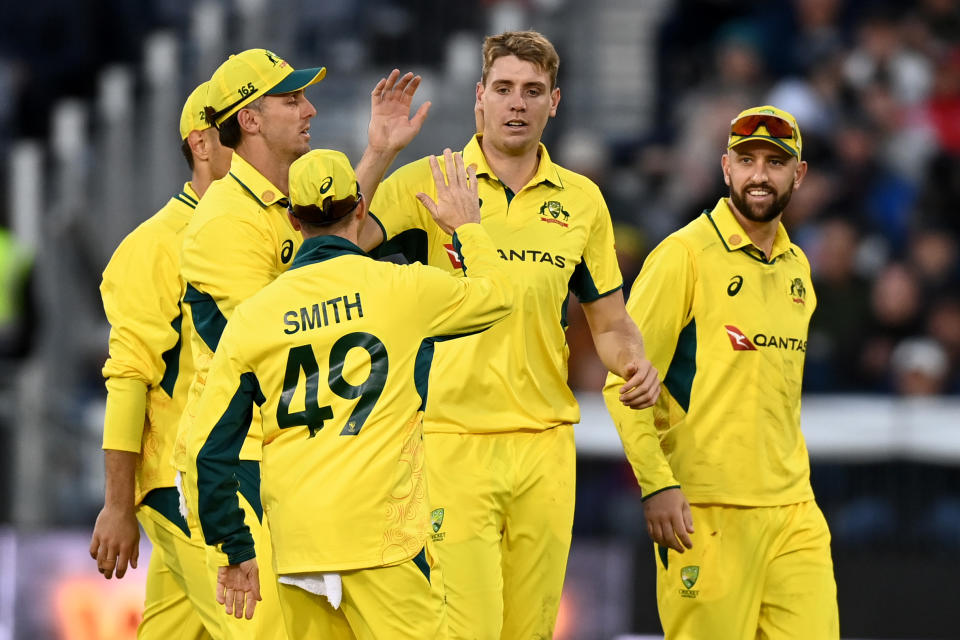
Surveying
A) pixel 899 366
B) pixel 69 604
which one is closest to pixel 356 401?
pixel 69 604

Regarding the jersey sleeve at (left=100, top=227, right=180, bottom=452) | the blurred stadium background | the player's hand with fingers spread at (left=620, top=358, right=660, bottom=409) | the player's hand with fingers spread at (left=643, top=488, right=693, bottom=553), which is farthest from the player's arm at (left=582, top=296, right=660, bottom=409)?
the blurred stadium background

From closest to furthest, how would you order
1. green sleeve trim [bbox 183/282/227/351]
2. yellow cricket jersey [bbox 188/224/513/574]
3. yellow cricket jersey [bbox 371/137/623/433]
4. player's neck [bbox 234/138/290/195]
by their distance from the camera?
1. yellow cricket jersey [bbox 188/224/513/574]
2. green sleeve trim [bbox 183/282/227/351]
3. player's neck [bbox 234/138/290/195]
4. yellow cricket jersey [bbox 371/137/623/433]

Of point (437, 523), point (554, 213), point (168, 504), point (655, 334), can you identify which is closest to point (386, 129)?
point (554, 213)

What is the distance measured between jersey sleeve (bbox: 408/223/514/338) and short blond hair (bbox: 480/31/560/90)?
96 cm

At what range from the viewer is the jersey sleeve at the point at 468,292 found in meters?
5.31

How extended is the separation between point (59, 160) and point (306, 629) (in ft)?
26.8

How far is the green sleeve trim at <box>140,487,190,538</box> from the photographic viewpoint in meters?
6.41

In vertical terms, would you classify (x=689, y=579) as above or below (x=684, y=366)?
below

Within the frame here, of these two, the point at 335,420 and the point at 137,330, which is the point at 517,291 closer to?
the point at 335,420

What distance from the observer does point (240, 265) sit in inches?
228

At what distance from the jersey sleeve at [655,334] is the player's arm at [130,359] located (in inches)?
68.3

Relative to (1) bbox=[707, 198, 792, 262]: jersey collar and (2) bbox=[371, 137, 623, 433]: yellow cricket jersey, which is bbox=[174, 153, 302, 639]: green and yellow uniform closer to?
(2) bbox=[371, 137, 623, 433]: yellow cricket jersey

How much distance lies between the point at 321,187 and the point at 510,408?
55.6 inches

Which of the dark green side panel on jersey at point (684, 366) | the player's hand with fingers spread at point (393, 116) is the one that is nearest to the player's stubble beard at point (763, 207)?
the dark green side panel on jersey at point (684, 366)
